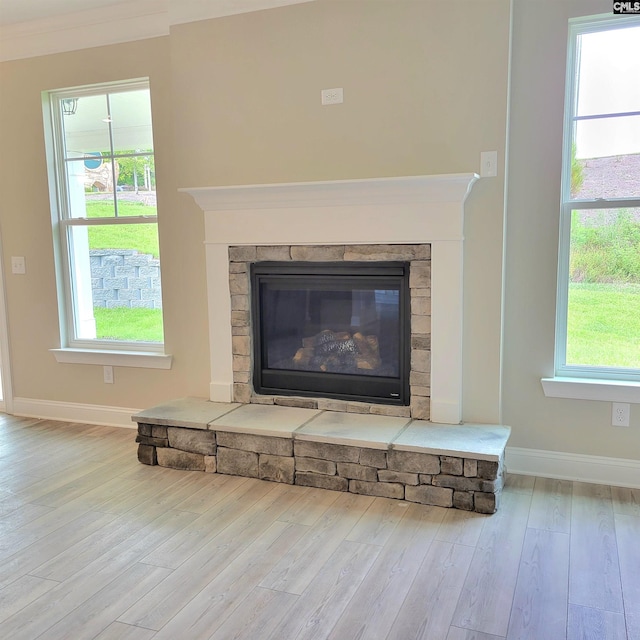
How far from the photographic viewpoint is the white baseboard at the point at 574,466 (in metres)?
2.97

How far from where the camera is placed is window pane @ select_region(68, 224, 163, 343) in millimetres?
3947

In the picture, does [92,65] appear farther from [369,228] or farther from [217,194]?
[369,228]

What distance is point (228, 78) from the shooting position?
3.41 meters

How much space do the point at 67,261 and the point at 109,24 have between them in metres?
1.56

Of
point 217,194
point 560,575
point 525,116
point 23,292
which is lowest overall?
point 560,575

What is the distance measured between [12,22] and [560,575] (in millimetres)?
4392

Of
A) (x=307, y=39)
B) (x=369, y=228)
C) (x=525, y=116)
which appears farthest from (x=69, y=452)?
(x=525, y=116)

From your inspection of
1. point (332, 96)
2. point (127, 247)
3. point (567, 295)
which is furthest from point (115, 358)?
point (567, 295)

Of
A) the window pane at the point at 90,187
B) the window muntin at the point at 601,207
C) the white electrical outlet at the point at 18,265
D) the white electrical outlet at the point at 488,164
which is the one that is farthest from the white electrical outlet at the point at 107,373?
the window muntin at the point at 601,207

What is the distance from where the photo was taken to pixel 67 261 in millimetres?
4160

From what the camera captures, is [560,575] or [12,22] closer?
[560,575]

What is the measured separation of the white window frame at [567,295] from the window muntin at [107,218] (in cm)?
244

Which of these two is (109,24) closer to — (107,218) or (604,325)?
(107,218)

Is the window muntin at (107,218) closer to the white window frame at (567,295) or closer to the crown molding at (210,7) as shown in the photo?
the crown molding at (210,7)
